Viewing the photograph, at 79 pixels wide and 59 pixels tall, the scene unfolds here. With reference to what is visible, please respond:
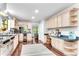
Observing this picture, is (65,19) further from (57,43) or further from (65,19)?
(57,43)

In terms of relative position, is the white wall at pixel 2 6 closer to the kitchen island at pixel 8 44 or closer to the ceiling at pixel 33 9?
the ceiling at pixel 33 9

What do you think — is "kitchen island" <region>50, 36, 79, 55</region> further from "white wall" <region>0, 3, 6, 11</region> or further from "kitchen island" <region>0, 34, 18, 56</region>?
"white wall" <region>0, 3, 6, 11</region>

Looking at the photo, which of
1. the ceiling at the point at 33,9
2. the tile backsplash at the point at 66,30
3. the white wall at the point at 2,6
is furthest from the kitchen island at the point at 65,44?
the white wall at the point at 2,6

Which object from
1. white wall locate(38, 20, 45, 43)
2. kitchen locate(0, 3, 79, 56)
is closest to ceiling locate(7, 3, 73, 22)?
Result: kitchen locate(0, 3, 79, 56)

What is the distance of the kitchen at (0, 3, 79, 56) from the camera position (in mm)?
2496

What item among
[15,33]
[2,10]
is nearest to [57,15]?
[15,33]

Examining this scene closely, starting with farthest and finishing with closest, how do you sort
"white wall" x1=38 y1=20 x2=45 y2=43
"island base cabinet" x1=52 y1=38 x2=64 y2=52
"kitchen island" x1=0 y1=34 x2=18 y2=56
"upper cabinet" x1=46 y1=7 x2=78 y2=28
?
"island base cabinet" x1=52 y1=38 x2=64 y2=52, "white wall" x1=38 y1=20 x2=45 y2=43, "upper cabinet" x1=46 y1=7 x2=78 y2=28, "kitchen island" x1=0 y1=34 x2=18 y2=56

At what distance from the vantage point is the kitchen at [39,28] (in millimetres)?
2496

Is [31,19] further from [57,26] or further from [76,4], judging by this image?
[76,4]

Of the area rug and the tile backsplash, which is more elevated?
the tile backsplash

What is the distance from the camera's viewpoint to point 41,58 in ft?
8.24

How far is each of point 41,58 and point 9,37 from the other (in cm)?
98

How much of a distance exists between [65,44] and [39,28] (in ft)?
2.53

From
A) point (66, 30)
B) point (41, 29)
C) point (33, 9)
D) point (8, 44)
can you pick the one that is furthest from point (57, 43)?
point (8, 44)
